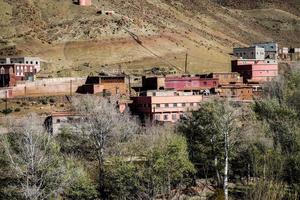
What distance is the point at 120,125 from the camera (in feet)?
176

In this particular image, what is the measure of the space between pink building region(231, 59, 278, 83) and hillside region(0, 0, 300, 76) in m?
10.5

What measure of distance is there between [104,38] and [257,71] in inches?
1055

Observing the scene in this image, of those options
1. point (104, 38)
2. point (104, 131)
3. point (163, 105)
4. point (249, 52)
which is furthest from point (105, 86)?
point (249, 52)

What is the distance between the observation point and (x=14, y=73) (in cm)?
8731

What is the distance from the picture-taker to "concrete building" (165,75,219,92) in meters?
80.6

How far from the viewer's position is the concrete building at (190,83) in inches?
3172

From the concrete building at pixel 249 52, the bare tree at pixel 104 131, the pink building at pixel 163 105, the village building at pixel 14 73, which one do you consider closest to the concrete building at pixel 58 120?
the bare tree at pixel 104 131

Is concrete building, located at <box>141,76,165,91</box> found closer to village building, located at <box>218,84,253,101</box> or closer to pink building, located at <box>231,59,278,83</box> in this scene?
village building, located at <box>218,84,253,101</box>

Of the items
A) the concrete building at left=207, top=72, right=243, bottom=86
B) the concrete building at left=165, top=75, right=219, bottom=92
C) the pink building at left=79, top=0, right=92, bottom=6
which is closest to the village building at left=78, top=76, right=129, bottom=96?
the concrete building at left=165, top=75, right=219, bottom=92

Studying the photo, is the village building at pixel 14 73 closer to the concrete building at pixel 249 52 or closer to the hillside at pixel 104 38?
the hillside at pixel 104 38

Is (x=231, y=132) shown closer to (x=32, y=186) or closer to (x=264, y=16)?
(x=32, y=186)

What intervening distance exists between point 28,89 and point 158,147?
42489mm

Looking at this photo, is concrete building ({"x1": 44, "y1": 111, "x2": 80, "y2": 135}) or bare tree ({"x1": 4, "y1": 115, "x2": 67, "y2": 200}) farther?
concrete building ({"x1": 44, "y1": 111, "x2": 80, "y2": 135})

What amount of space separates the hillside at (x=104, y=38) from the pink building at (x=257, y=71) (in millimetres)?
10506
